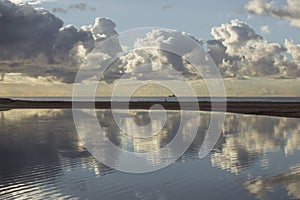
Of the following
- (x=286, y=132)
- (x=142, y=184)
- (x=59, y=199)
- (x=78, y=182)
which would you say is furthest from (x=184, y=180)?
(x=286, y=132)

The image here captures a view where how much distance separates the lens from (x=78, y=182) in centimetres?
1730

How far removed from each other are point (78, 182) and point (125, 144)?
12484 millimetres

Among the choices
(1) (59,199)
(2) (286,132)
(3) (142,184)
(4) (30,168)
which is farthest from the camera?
(2) (286,132)

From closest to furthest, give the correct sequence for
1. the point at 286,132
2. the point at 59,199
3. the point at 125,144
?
the point at 59,199, the point at 125,144, the point at 286,132

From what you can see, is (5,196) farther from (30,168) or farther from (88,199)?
(30,168)

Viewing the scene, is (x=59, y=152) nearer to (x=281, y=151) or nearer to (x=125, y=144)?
(x=125, y=144)

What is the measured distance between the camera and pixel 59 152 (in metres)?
26.0

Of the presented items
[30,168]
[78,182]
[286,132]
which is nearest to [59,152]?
[30,168]

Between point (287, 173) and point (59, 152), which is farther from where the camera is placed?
point (59, 152)

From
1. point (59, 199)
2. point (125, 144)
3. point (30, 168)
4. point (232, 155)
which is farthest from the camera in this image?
point (125, 144)

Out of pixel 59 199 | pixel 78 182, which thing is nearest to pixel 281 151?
pixel 78 182

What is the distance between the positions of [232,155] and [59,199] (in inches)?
513

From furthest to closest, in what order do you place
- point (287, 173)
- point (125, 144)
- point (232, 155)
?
point (125, 144), point (232, 155), point (287, 173)

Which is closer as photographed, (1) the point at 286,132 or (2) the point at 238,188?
(2) the point at 238,188
